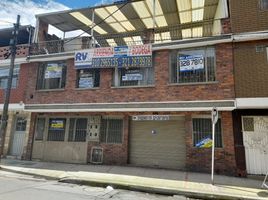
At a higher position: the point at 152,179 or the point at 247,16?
the point at 247,16

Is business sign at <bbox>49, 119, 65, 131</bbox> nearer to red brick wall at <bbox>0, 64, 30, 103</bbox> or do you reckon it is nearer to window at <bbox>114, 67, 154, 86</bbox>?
red brick wall at <bbox>0, 64, 30, 103</bbox>

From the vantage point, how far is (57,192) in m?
7.62

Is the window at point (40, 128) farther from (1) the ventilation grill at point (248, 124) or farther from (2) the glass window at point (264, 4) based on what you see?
(2) the glass window at point (264, 4)

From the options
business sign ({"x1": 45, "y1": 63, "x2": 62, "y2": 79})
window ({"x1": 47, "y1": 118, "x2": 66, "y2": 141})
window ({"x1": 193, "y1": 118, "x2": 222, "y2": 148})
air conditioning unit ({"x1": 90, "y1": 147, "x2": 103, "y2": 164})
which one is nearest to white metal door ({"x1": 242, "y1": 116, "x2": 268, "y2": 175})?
window ({"x1": 193, "y1": 118, "x2": 222, "y2": 148})

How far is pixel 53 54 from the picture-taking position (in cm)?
1345

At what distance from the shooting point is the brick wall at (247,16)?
10188mm

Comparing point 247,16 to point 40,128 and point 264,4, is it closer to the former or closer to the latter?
point 264,4

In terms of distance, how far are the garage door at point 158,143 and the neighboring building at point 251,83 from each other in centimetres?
260

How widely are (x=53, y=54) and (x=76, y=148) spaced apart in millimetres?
5516

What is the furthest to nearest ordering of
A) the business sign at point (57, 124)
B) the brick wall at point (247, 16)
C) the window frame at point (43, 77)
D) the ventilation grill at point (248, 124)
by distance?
the business sign at point (57, 124)
the window frame at point (43, 77)
the ventilation grill at point (248, 124)
the brick wall at point (247, 16)

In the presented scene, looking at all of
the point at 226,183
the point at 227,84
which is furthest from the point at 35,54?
the point at 226,183

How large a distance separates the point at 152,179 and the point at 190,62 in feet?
18.4

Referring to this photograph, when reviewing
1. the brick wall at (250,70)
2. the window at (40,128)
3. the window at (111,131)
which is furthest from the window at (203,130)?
the window at (40,128)

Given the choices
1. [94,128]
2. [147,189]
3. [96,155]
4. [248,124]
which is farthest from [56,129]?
[248,124]
